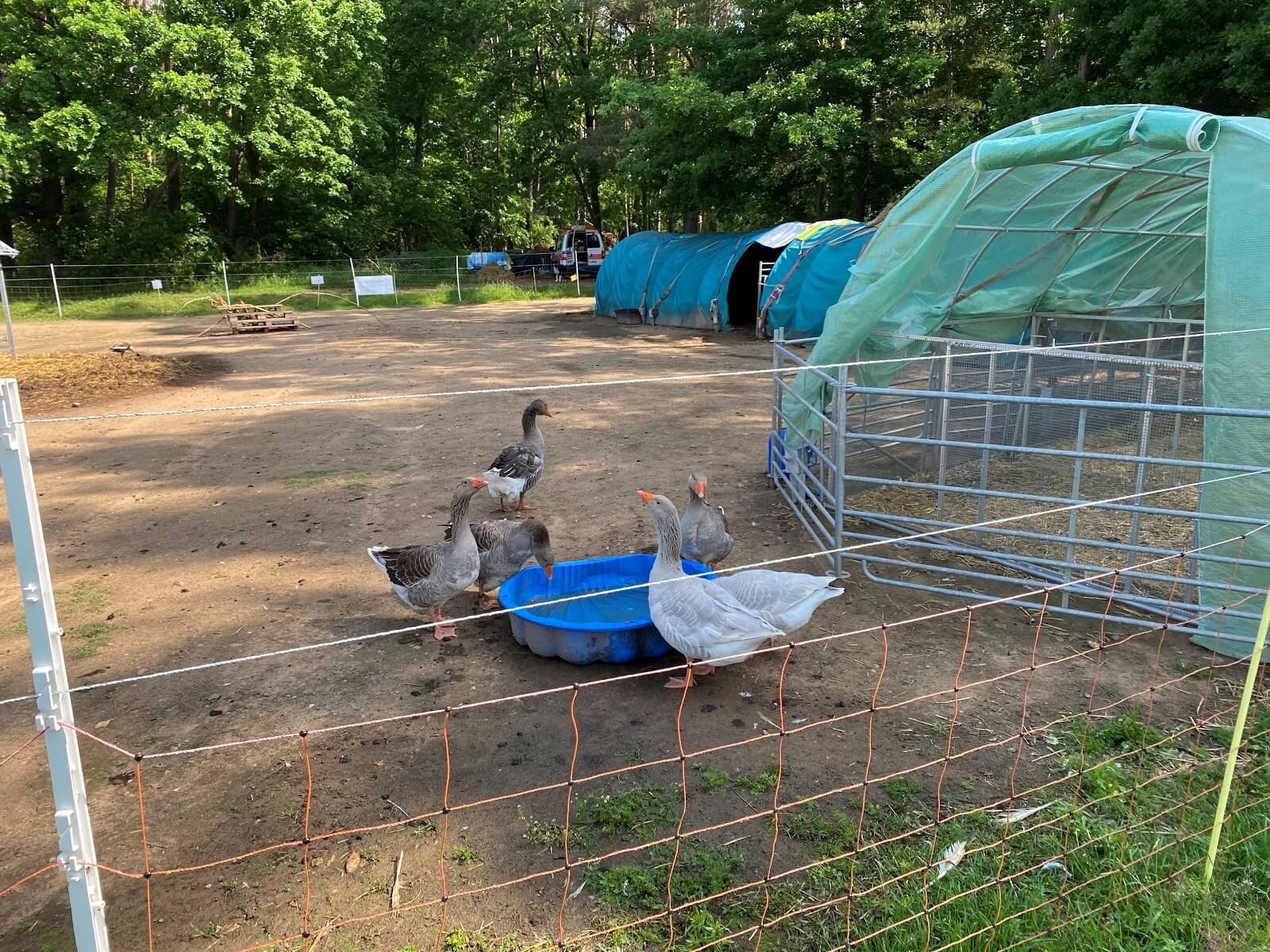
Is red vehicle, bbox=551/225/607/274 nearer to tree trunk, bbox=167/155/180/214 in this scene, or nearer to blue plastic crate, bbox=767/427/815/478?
tree trunk, bbox=167/155/180/214

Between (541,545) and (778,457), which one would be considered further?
(778,457)

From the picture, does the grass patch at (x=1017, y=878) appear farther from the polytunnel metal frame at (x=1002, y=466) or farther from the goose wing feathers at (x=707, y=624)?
the polytunnel metal frame at (x=1002, y=466)

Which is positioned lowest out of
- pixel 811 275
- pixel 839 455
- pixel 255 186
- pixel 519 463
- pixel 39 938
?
pixel 39 938

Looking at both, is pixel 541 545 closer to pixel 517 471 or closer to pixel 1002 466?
pixel 517 471

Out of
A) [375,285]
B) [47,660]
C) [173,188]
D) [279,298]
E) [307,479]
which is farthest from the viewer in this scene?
[173,188]

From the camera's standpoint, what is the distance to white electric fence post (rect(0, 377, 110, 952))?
6.95 ft

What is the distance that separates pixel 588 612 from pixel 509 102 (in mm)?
37651

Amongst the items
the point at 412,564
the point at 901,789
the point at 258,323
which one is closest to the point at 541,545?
the point at 412,564

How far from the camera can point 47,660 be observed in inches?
84.7

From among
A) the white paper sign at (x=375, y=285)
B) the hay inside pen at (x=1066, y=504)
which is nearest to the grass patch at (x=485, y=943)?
the hay inside pen at (x=1066, y=504)

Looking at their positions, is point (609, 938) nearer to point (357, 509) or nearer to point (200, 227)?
point (357, 509)

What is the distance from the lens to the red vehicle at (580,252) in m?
35.0

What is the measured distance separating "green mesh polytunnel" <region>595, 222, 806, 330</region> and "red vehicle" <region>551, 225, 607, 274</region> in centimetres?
1111

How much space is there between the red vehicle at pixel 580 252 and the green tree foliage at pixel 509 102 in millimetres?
3100
